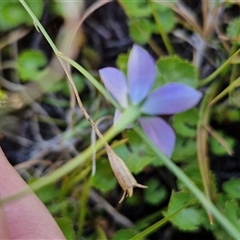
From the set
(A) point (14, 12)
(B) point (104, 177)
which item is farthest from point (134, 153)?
(A) point (14, 12)

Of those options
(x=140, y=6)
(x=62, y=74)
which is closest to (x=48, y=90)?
(x=62, y=74)

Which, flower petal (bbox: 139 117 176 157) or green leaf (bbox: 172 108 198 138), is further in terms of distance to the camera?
green leaf (bbox: 172 108 198 138)

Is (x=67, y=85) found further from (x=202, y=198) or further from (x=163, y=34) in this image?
(x=202, y=198)

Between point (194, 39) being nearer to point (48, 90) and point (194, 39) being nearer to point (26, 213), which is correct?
point (48, 90)

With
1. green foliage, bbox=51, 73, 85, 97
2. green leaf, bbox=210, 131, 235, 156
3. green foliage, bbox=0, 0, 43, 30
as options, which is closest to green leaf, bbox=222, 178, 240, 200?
green leaf, bbox=210, 131, 235, 156

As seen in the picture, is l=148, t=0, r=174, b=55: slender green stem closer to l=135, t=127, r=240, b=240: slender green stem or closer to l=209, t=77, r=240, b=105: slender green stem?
l=209, t=77, r=240, b=105: slender green stem

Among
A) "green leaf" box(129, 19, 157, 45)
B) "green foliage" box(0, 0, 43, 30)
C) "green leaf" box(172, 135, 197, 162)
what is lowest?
"green leaf" box(172, 135, 197, 162)
